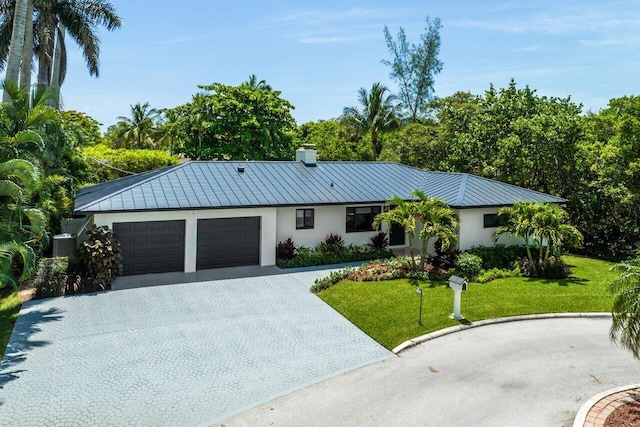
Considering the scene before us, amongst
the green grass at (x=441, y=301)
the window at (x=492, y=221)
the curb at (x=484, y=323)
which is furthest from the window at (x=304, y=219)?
the curb at (x=484, y=323)

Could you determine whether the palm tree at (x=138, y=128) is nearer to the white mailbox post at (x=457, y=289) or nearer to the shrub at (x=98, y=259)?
the shrub at (x=98, y=259)

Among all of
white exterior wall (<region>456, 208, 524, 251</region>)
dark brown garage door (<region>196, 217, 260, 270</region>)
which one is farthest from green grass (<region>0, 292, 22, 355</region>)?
white exterior wall (<region>456, 208, 524, 251</region>)

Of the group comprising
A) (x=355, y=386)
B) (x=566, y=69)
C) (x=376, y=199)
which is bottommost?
(x=355, y=386)

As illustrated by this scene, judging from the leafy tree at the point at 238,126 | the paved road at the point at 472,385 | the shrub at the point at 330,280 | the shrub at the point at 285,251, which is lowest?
the paved road at the point at 472,385

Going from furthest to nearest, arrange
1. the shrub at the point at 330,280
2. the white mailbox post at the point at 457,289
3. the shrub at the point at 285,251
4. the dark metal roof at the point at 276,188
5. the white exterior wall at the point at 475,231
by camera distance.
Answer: the white exterior wall at the point at 475,231
the shrub at the point at 285,251
the dark metal roof at the point at 276,188
the shrub at the point at 330,280
the white mailbox post at the point at 457,289

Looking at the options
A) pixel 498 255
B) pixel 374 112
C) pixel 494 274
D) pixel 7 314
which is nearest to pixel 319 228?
pixel 494 274

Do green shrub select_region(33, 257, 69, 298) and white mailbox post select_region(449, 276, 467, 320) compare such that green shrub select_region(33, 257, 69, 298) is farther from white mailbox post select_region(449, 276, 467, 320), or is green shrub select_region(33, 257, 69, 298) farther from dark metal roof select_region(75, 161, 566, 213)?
white mailbox post select_region(449, 276, 467, 320)

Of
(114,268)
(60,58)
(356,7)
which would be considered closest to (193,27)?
(356,7)

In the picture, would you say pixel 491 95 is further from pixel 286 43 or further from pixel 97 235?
pixel 97 235
